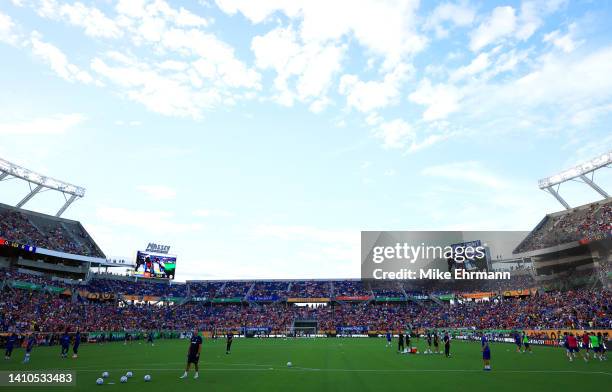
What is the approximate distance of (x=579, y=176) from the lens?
221 feet

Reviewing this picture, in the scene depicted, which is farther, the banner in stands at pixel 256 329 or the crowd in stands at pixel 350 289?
the crowd in stands at pixel 350 289

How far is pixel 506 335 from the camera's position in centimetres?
5266

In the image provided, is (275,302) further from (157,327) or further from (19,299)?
(19,299)

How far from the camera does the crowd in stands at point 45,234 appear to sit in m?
63.2

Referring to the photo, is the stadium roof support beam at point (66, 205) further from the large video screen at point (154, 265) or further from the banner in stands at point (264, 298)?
the banner in stands at point (264, 298)

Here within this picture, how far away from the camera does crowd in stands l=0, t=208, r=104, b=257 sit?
63.2 meters

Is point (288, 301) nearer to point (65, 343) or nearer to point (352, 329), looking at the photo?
point (352, 329)

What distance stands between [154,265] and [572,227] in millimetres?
77157

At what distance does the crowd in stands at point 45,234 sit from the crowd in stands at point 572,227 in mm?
80576

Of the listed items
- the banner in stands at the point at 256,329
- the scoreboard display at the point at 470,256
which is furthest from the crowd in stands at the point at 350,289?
the banner in stands at the point at 256,329

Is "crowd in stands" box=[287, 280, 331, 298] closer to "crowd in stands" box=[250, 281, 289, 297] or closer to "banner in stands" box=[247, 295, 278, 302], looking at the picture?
"crowd in stands" box=[250, 281, 289, 297]

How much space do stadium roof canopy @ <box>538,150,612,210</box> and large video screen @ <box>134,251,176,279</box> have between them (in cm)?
7310

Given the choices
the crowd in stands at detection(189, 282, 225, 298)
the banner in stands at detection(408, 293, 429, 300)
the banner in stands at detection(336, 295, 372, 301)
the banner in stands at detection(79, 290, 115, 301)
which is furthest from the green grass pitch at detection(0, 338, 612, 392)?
the crowd in stands at detection(189, 282, 225, 298)

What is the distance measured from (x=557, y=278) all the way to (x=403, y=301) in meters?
27.9
